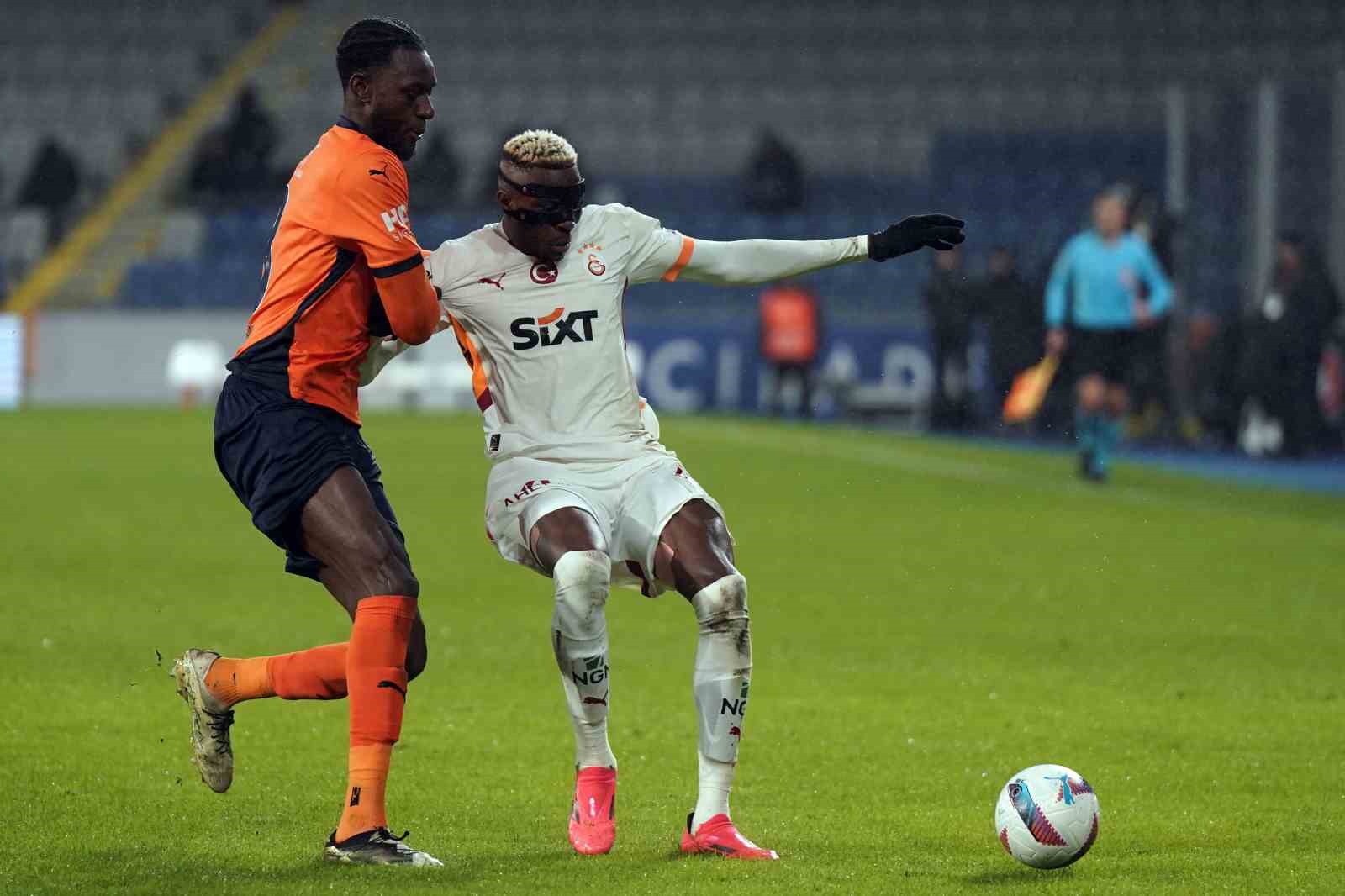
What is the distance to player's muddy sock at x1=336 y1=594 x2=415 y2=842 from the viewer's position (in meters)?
4.70

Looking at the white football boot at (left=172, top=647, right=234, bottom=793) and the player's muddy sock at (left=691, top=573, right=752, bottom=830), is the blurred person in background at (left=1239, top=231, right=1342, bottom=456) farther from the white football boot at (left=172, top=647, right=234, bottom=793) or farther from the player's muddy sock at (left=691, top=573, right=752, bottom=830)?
the white football boot at (left=172, top=647, right=234, bottom=793)

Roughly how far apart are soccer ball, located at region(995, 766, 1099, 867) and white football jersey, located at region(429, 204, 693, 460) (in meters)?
1.34

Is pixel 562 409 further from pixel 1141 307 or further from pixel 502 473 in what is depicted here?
pixel 1141 307

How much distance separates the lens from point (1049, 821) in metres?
4.65

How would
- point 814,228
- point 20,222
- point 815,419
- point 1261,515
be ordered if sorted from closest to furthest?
point 1261,515 → point 815,419 → point 814,228 → point 20,222

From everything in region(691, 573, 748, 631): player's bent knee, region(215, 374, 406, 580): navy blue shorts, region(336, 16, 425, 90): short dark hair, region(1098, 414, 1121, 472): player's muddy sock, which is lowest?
region(1098, 414, 1121, 472): player's muddy sock

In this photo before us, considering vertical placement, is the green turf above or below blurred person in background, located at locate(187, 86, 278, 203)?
below

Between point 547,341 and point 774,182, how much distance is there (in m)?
25.2

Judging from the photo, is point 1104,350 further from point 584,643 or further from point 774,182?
point 774,182

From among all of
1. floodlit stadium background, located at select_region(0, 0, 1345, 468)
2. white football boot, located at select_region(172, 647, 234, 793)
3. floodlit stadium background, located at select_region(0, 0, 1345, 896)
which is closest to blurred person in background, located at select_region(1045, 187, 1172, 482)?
floodlit stadium background, located at select_region(0, 0, 1345, 896)

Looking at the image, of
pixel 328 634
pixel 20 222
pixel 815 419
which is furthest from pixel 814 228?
pixel 328 634

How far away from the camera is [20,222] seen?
1326 inches

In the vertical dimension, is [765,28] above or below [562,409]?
above

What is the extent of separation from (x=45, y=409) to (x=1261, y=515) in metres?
18.6
